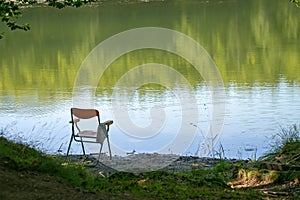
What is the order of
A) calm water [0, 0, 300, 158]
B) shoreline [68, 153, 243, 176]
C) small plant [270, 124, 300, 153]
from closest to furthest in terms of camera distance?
shoreline [68, 153, 243, 176]
small plant [270, 124, 300, 153]
calm water [0, 0, 300, 158]

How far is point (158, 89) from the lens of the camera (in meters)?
16.0

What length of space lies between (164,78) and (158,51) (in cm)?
588

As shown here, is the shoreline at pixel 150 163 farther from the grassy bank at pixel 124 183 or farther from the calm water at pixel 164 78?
the grassy bank at pixel 124 183

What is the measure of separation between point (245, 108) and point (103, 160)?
17.9 feet

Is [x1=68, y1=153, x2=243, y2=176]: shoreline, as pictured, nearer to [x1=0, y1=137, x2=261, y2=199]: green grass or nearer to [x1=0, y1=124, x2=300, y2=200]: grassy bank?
[x1=0, y1=124, x2=300, y2=200]: grassy bank

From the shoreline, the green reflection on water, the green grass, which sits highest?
the green reflection on water

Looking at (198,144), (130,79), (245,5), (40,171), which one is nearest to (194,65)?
(130,79)

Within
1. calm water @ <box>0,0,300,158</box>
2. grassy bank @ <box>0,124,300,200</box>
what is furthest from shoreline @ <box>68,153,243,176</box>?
grassy bank @ <box>0,124,300,200</box>

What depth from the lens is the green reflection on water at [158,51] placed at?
18.3 metres

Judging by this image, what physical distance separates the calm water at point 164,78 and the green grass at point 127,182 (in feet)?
6.69

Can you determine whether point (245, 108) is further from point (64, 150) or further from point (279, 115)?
point (64, 150)

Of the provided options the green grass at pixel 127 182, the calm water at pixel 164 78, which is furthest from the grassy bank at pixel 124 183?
the calm water at pixel 164 78

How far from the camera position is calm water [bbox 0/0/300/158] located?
11523 mm

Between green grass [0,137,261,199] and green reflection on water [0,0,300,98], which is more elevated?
green reflection on water [0,0,300,98]
